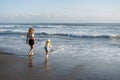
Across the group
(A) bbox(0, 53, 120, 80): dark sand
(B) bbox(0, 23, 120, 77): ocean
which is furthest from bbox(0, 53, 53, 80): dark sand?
(B) bbox(0, 23, 120, 77): ocean

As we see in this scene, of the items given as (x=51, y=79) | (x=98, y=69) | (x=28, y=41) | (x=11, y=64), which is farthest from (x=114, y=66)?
(x=28, y=41)

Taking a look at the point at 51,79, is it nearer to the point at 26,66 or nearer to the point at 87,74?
the point at 87,74

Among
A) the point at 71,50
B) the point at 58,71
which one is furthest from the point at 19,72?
the point at 71,50

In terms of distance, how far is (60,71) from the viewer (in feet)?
31.4

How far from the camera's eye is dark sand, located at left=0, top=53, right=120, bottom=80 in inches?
339

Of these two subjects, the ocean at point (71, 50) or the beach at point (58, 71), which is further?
the ocean at point (71, 50)

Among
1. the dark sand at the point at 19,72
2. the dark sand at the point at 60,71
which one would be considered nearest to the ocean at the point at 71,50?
the dark sand at the point at 60,71

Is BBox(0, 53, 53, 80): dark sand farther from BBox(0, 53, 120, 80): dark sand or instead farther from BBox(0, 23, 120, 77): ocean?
BBox(0, 23, 120, 77): ocean

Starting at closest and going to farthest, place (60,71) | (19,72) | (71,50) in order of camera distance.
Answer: (19,72), (60,71), (71,50)

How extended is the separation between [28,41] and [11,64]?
367 cm

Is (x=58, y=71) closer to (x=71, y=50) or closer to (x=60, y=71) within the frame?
(x=60, y=71)

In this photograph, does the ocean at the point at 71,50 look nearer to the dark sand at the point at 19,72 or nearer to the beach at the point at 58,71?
the beach at the point at 58,71

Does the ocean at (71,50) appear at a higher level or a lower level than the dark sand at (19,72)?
lower

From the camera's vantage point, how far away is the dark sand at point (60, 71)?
8.62 meters
